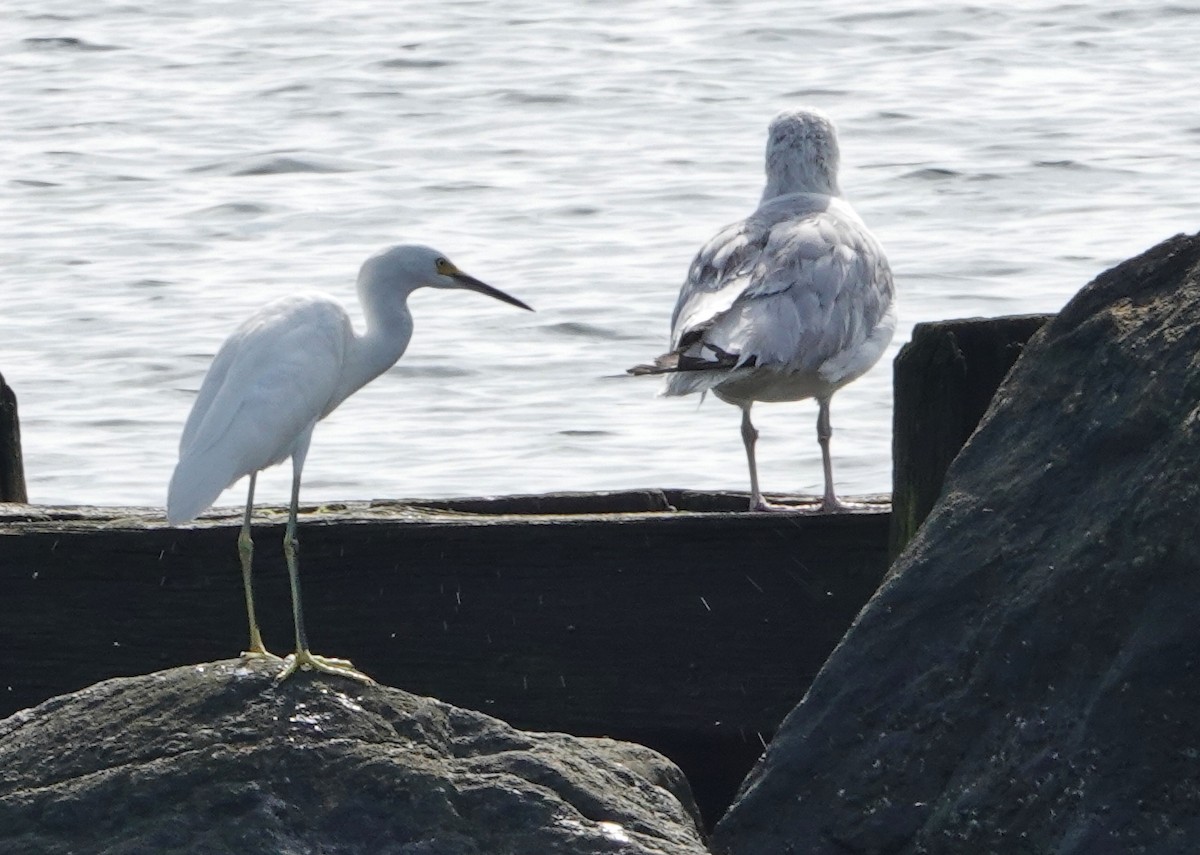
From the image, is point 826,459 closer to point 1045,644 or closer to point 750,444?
point 750,444

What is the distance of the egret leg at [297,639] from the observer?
4.62 m

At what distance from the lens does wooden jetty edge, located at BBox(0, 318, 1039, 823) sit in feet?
16.9

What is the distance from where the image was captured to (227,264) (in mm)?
15125

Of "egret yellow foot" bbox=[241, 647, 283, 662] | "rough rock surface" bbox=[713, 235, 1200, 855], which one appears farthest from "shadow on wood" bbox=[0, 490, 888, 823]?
"rough rock surface" bbox=[713, 235, 1200, 855]

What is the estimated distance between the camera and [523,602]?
203 inches

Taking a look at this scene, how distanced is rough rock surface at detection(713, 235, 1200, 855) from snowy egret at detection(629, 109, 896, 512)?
6.50 ft

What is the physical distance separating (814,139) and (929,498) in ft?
12.3

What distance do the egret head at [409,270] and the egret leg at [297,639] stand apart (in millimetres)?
768

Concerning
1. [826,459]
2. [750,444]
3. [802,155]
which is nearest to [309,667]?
[826,459]

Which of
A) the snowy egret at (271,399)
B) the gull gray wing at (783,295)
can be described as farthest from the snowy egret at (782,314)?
the snowy egret at (271,399)

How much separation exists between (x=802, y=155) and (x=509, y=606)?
387 cm

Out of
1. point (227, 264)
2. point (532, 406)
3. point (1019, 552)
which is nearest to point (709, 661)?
point (1019, 552)

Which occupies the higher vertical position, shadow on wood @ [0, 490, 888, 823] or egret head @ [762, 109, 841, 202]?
egret head @ [762, 109, 841, 202]

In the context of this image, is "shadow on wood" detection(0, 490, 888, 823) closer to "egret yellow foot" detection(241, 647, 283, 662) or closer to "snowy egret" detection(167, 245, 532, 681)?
"snowy egret" detection(167, 245, 532, 681)
